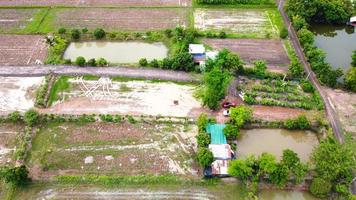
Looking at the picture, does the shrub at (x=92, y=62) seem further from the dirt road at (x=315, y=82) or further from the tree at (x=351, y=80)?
the tree at (x=351, y=80)

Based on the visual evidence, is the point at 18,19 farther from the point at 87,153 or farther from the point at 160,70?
the point at 87,153

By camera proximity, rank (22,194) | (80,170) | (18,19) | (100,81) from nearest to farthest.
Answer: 1. (22,194)
2. (80,170)
3. (100,81)
4. (18,19)

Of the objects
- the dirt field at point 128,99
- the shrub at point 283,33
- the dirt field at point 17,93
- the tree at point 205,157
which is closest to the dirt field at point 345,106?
the shrub at point 283,33

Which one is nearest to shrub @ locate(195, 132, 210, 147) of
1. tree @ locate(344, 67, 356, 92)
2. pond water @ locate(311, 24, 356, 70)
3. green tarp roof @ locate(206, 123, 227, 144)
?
green tarp roof @ locate(206, 123, 227, 144)

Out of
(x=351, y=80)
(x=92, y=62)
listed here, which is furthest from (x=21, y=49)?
(x=351, y=80)

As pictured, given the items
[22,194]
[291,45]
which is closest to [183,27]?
[291,45]

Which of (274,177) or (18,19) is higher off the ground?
(18,19)

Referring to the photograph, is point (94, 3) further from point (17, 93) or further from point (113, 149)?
point (113, 149)
